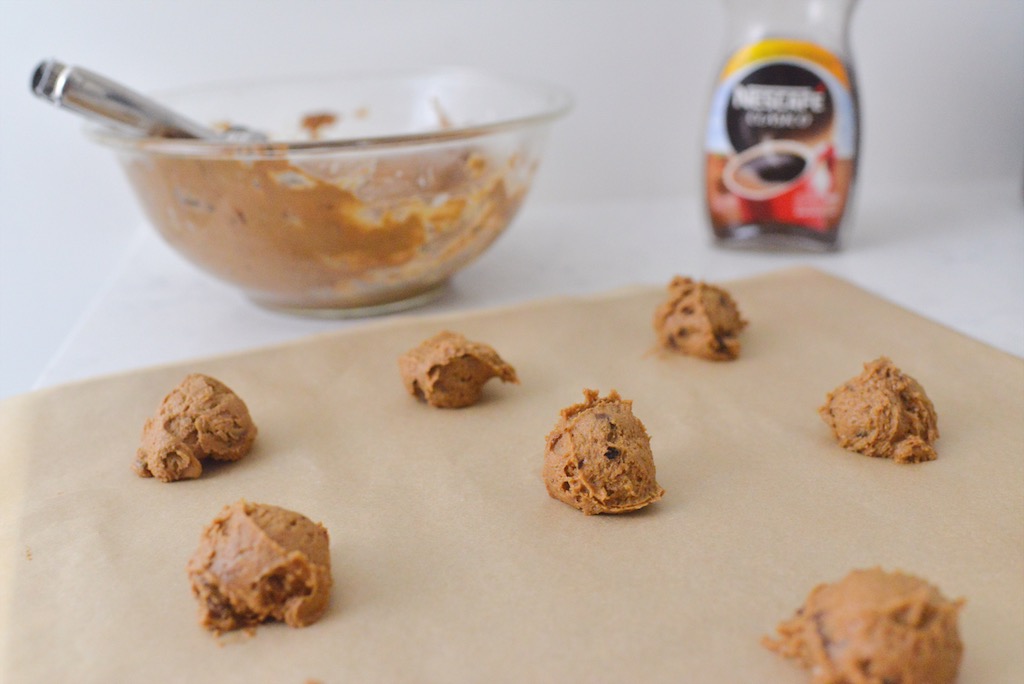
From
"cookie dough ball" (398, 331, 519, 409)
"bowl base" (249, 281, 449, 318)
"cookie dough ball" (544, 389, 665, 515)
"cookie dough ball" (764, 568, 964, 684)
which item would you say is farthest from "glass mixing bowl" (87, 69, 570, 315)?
"cookie dough ball" (764, 568, 964, 684)

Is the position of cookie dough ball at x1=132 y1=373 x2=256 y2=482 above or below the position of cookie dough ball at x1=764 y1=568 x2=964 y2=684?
below

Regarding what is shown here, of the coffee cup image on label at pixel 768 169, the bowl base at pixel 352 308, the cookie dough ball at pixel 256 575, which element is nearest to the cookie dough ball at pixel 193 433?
the cookie dough ball at pixel 256 575

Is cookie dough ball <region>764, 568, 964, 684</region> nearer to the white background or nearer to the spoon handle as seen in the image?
the spoon handle

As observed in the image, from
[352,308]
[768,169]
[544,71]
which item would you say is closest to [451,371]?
[352,308]

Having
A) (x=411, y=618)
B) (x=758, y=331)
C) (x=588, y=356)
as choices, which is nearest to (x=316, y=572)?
(x=411, y=618)

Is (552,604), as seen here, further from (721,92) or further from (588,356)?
(721,92)

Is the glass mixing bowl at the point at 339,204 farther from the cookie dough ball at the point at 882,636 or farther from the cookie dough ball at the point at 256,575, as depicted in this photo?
the cookie dough ball at the point at 882,636

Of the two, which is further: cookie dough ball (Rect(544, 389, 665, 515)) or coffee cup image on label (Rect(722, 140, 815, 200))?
coffee cup image on label (Rect(722, 140, 815, 200))
